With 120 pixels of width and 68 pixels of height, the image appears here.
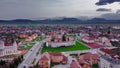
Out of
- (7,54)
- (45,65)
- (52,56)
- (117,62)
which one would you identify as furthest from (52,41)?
(117,62)

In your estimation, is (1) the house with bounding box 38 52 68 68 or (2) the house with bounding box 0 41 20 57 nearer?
(1) the house with bounding box 38 52 68 68

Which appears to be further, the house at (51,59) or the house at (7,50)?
the house at (7,50)

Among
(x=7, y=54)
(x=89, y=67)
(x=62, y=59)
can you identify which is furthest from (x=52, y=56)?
(x=7, y=54)

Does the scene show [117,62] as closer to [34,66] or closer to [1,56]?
[34,66]

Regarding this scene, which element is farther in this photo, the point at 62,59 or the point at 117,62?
the point at 62,59

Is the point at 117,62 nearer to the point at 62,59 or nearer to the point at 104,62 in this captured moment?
the point at 104,62

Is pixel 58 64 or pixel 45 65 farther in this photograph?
pixel 58 64

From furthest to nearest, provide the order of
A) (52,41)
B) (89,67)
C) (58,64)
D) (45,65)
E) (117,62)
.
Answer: (52,41) < (58,64) < (45,65) < (89,67) < (117,62)

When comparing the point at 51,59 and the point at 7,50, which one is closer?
the point at 51,59

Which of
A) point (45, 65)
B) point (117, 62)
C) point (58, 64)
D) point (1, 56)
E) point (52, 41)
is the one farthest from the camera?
point (52, 41)
